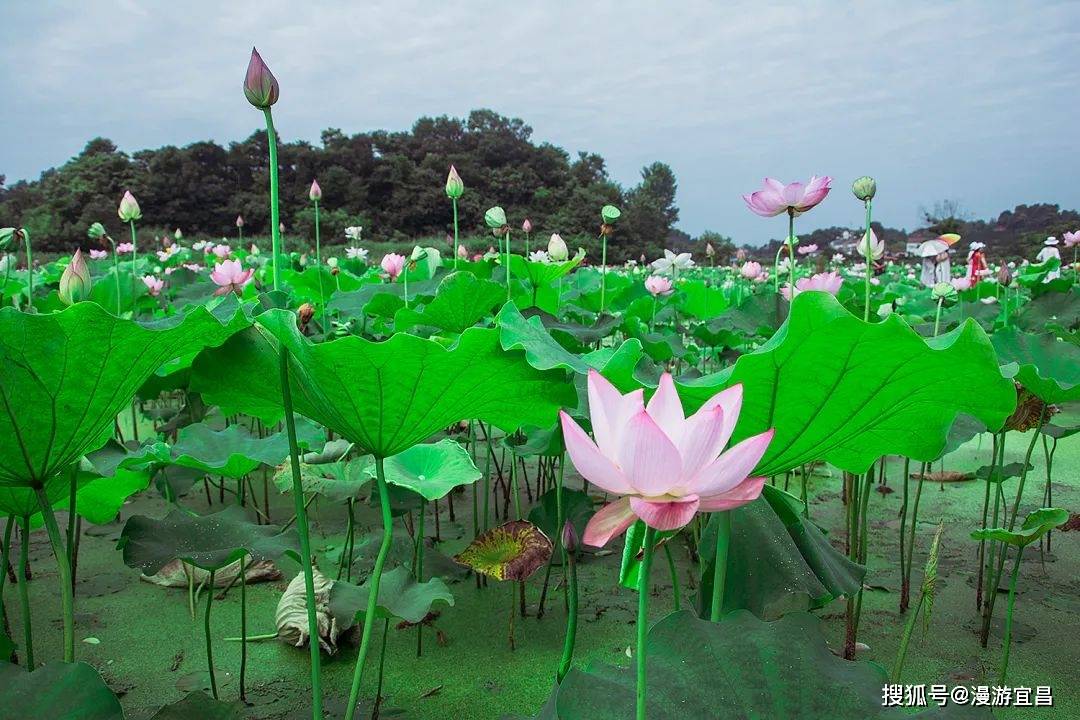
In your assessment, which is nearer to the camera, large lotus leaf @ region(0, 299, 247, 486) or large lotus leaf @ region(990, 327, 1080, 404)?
large lotus leaf @ region(0, 299, 247, 486)

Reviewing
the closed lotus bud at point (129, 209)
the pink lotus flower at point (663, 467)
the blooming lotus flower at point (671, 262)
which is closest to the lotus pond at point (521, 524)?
the pink lotus flower at point (663, 467)

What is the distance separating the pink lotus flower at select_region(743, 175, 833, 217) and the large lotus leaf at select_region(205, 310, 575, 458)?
0.60m

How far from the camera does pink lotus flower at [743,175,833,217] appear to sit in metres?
1.22

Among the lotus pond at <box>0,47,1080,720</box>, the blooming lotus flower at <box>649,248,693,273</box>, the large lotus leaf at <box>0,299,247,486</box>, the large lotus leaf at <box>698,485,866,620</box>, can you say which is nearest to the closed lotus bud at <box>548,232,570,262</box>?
the lotus pond at <box>0,47,1080,720</box>

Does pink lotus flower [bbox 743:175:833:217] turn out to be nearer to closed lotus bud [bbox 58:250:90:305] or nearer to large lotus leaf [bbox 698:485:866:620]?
large lotus leaf [bbox 698:485:866:620]

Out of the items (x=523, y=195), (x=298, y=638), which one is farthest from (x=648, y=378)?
(x=523, y=195)

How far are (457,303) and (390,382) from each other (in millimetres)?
839

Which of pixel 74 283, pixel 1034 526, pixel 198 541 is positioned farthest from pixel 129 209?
pixel 1034 526

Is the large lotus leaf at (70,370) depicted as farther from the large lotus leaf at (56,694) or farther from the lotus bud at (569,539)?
the lotus bud at (569,539)

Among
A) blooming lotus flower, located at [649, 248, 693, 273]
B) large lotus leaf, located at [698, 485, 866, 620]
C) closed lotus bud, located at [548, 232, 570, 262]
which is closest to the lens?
large lotus leaf, located at [698, 485, 866, 620]

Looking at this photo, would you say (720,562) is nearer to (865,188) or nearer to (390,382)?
(390,382)

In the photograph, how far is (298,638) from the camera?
4.10ft

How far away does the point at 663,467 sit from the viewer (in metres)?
0.45

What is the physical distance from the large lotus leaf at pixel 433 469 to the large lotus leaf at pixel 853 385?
0.33 metres
